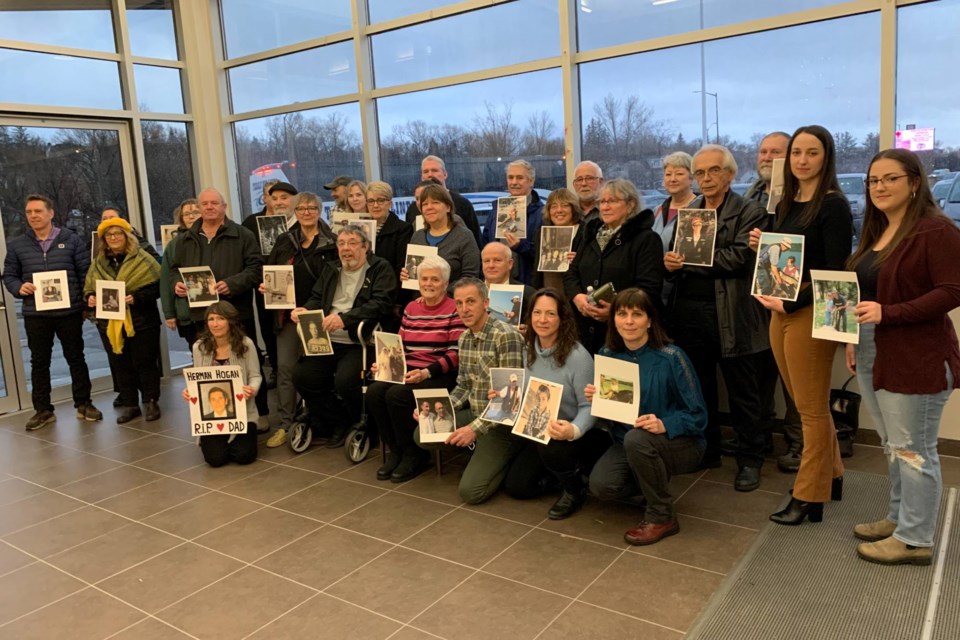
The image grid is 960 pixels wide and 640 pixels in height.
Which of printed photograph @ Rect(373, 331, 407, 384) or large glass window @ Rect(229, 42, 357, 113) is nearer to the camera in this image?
printed photograph @ Rect(373, 331, 407, 384)

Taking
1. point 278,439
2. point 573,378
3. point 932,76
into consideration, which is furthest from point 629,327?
point 278,439

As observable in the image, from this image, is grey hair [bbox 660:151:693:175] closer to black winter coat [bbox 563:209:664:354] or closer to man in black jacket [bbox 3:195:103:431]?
black winter coat [bbox 563:209:664:354]

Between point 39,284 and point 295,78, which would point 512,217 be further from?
point 39,284

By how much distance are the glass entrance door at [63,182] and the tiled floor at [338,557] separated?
2282 mm

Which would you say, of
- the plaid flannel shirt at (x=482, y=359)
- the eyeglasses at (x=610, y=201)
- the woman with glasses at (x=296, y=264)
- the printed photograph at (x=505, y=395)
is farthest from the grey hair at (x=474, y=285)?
the woman with glasses at (x=296, y=264)

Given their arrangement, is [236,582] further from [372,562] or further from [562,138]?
[562,138]

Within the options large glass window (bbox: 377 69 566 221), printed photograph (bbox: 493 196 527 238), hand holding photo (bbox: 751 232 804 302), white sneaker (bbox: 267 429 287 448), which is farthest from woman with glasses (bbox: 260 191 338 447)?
hand holding photo (bbox: 751 232 804 302)

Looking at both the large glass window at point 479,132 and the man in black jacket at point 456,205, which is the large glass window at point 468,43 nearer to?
the large glass window at point 479,132

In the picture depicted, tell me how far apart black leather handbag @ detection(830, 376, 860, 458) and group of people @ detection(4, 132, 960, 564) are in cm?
29

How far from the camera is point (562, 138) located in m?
5.46

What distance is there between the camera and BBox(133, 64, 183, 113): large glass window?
7.02 m

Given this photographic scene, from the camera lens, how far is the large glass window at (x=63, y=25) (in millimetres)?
6164

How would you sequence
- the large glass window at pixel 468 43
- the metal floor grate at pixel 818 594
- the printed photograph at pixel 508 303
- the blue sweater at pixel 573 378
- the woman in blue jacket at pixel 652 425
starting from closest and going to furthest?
the metal floor grate at pixel 818 594
the woman in blue jacket at pixel 652 425
the blue sweater at pixel 573 378
the printed photograph at pixel 508 303
the large glass window at pixel 468 43

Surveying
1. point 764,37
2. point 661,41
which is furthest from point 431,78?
point 764,37
